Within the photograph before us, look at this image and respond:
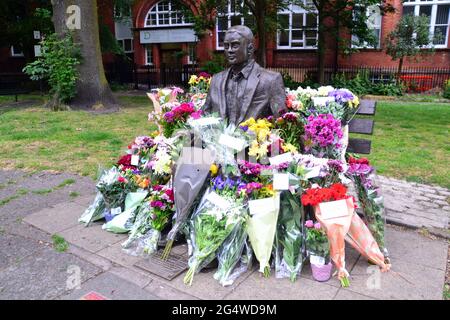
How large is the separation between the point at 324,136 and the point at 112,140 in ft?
19.3

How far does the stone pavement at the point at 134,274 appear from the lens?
9.56ft

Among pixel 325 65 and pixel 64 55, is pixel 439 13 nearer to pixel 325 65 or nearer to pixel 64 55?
pixel 325 65

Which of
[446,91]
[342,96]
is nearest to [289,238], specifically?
[342,96]

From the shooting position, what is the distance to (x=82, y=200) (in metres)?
4.90

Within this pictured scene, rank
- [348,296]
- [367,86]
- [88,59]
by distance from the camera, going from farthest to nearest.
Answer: [367,86] → [88,59] → [348,296]

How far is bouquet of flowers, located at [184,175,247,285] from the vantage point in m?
3.14

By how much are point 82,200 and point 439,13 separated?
65.3ft

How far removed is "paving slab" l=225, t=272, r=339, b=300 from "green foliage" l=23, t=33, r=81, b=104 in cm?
1071

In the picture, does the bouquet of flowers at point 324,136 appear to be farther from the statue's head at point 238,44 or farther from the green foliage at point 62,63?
the green foliage at point 62,63

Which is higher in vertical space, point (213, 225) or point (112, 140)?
point (213, 225)

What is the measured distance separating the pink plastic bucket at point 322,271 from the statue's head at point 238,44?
200 cm

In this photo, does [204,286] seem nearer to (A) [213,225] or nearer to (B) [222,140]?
(A) [213,225]

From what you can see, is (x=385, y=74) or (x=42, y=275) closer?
(x=42, y=275)

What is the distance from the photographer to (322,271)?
305cm
